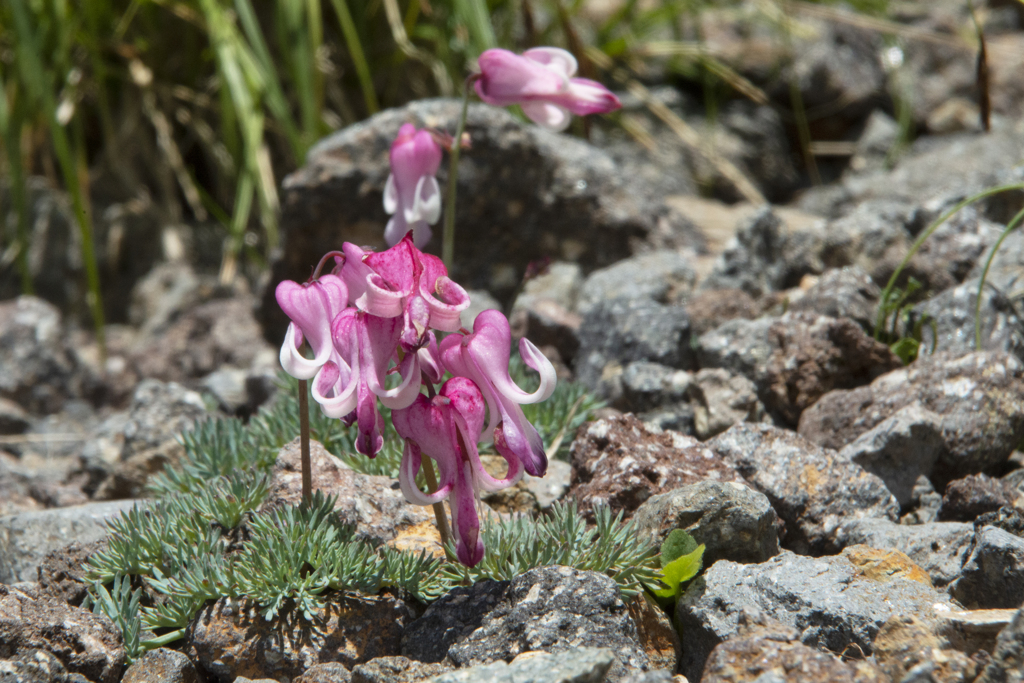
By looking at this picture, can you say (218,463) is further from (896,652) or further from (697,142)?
(697,142)

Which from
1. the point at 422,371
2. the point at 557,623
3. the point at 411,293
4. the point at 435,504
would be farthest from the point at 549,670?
the point at 411,293

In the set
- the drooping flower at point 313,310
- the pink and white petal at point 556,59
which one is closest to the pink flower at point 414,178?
the pink and white petal at point 556,59

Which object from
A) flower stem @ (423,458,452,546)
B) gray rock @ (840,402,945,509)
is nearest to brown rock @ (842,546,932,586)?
gray rock @ (840,402,945,509)

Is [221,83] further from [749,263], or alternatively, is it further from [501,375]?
[501,375]

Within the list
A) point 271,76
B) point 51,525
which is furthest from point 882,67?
point 51,525

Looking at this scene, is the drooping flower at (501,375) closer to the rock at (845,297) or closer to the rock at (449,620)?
the rock at (449,620)

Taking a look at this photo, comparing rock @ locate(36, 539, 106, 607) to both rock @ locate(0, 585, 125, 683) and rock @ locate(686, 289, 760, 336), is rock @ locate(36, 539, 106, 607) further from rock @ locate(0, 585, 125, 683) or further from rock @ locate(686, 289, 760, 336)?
rock @ locate(686, 289, 760, 336)
